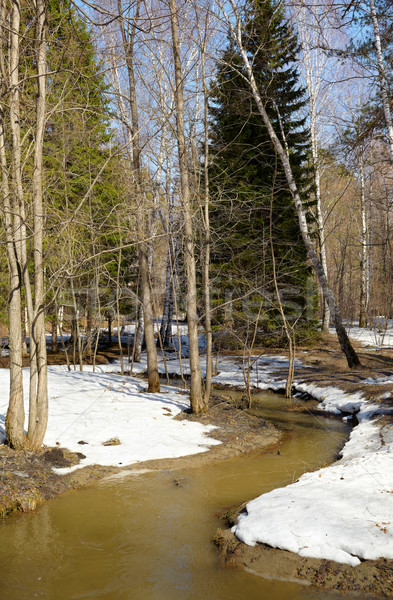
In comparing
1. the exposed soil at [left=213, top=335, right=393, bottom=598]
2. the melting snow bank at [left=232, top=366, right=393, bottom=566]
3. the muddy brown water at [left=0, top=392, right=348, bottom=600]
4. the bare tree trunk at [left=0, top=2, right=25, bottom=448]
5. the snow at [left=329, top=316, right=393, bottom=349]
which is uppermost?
the bare tree trunk at [left=0, top=2, right=25, bottom=448]

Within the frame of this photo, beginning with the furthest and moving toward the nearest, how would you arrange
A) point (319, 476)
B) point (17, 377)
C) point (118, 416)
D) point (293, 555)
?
1. point (118, 416)
2. point (17, 377)
3. point (319, 476)
4. point (293, 555)

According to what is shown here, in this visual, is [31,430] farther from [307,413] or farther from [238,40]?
[238,40]

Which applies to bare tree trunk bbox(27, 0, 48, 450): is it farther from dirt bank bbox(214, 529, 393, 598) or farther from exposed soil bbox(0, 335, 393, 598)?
dirt bank bbox(214, 529, 393, 598)

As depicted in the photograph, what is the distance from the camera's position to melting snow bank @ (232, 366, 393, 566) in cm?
381

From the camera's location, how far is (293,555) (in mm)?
3938

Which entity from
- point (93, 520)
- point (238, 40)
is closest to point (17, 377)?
point (93, 520)

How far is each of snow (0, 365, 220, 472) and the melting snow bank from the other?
8.82 feet

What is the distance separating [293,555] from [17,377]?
4.27 meters

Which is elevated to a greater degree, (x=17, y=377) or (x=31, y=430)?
(x=17, y=377)

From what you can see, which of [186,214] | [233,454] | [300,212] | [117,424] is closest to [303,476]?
[233,454]

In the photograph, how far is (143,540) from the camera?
183 inches

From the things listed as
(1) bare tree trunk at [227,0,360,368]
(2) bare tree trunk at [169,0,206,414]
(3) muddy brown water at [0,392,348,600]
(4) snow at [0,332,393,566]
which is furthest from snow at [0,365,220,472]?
(1) bare tree trunk at [227,0,360,368]

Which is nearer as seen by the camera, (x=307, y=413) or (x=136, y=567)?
(x=136, y=567)

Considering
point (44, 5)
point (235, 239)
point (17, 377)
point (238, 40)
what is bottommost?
point (17, 377)
